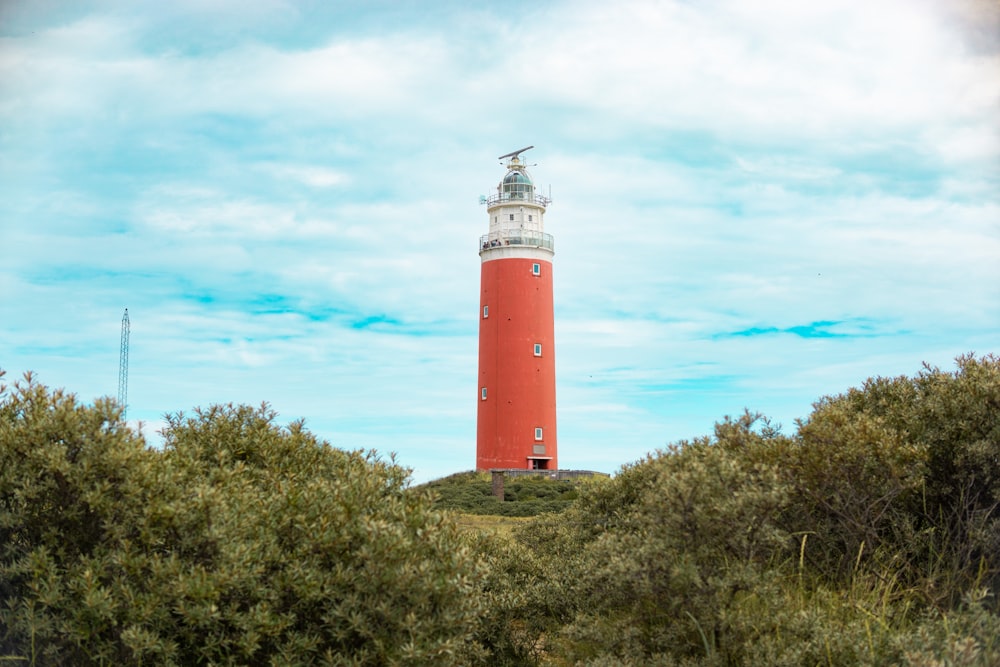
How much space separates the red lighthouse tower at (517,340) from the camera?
4369 cm

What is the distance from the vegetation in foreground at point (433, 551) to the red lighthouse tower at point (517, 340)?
3205cm

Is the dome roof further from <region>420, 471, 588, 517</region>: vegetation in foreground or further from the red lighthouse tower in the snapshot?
<region>420, 471, 588, 517</region>: vegetation in foreground

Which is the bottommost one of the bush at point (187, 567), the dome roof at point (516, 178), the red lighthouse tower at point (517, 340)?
the bush at point (187, 567)

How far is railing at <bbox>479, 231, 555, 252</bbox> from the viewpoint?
44.7 meters

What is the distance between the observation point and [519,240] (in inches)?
1757

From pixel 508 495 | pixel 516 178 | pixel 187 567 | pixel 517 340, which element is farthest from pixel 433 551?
pixel 516 178

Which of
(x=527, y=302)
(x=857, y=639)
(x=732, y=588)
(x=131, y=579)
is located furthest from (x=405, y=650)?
(x=527, y=302)

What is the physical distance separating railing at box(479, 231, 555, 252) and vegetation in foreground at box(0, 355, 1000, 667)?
3358 cm

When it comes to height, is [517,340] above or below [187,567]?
above

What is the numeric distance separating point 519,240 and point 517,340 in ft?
16.6

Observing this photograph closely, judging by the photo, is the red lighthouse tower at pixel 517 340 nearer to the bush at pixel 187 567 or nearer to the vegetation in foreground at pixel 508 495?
the vegetation in foreground at pixel 508 495

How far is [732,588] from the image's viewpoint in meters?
8.88

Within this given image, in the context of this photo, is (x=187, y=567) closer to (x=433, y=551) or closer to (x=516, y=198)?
(x=433, y=551)

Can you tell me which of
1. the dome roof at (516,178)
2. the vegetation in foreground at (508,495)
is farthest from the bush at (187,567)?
the dome roof at (516,178)
